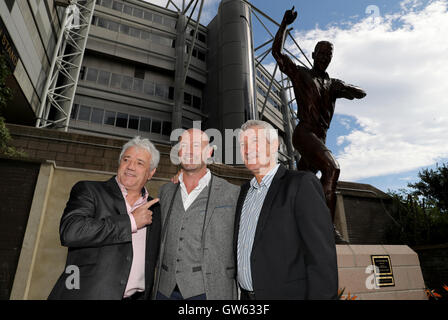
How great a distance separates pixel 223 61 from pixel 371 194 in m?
16.6

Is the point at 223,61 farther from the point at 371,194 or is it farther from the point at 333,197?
the point at 333,197

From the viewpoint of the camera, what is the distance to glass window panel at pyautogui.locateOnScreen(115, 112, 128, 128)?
2058 cm

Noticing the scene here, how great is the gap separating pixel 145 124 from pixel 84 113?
4.55 meters

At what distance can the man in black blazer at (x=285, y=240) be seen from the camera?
143 centimetres

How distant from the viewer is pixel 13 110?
45.0ft

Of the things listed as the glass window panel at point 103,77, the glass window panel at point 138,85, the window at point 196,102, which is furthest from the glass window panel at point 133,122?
the window at point 196,102

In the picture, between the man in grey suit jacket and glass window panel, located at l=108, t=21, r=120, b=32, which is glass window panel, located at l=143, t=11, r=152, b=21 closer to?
glass window panel, located at l=108, t=21, r=120, b=32

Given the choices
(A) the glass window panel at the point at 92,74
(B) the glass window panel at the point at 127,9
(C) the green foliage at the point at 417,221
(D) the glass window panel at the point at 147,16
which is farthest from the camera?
(D) the glass window panel at the point at 147,16

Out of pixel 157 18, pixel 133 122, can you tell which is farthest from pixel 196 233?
pixel 157 18

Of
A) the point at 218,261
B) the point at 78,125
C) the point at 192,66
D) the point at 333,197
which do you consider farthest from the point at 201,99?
the point at 218,261

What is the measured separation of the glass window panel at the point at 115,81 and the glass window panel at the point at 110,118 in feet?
7.89

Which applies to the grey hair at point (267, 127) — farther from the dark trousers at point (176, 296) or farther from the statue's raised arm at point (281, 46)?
the statue's raised arm at point (281, 46)
